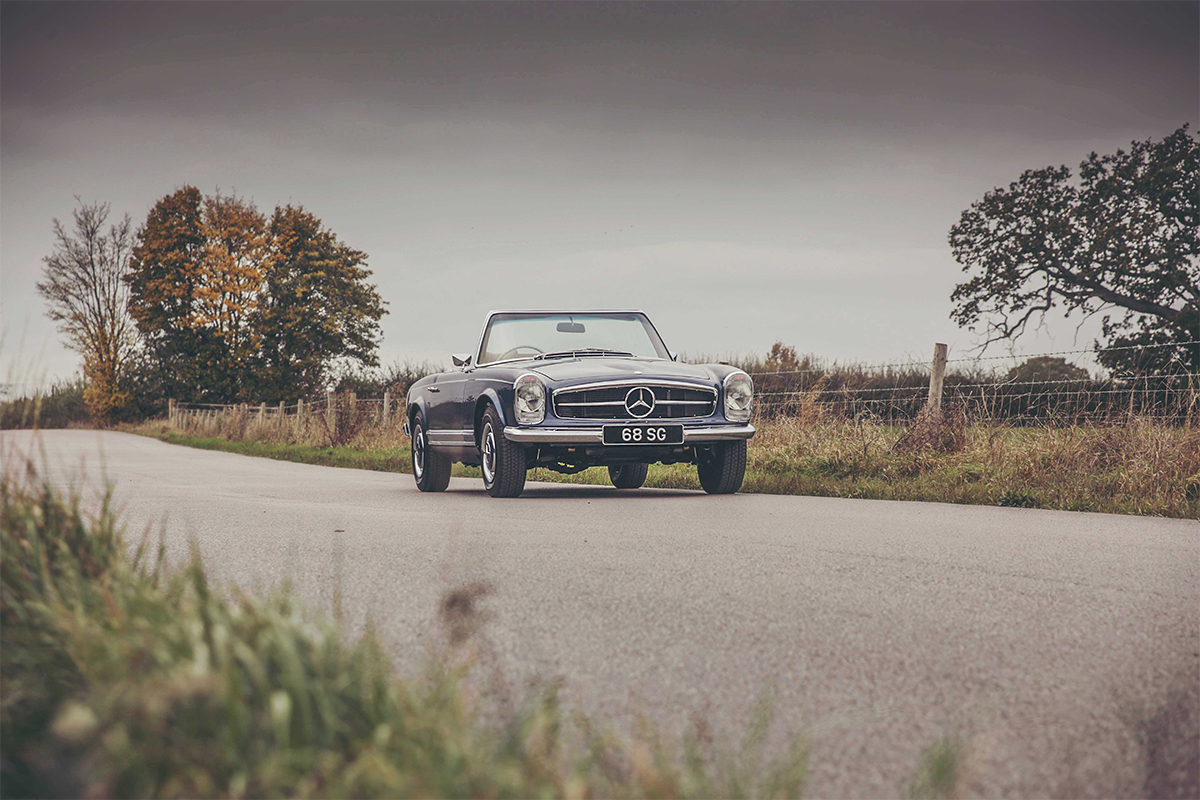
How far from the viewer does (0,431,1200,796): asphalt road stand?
2520mm

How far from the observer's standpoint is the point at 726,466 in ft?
33.4

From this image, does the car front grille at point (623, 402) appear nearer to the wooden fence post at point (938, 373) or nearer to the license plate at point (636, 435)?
the license plate at point (636, 435)

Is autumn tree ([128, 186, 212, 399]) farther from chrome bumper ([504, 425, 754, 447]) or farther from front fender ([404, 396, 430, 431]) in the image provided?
chrome bumper ([504, 425, 754, 447])

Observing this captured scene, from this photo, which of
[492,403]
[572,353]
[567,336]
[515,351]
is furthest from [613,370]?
[515,351]

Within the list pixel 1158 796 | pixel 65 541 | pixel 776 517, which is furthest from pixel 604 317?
pixel 1158 796

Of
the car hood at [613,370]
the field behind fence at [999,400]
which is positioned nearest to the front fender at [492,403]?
the car hood at [613,370]

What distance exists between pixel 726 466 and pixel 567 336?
7.19ft

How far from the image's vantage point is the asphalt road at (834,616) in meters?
2.52

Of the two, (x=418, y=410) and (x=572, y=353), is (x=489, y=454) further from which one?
(x=418, y=410)

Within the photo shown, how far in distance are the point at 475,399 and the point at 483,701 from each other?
7580mm

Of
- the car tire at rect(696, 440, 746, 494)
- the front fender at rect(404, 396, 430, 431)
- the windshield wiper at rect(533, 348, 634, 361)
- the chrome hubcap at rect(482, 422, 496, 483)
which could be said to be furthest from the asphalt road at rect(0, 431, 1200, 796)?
the front fender at rect(404, 396, 430, 431)

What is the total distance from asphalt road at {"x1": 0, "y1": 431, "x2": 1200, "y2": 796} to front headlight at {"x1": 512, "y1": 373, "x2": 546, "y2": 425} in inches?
61.9

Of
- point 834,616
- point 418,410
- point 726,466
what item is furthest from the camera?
point 418,410

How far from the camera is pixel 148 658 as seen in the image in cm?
197
